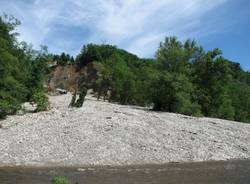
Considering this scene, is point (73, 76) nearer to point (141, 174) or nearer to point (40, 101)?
point (40, 101)

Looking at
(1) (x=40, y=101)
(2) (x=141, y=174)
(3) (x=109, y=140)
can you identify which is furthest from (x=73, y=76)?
(2) (x=141, y=174)

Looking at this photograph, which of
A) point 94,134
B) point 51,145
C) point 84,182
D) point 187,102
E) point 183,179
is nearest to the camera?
point 84,182

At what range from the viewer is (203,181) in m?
18.1

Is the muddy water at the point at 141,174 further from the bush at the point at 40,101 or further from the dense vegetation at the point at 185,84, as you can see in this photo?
the dense vegetation at the point at 185,84

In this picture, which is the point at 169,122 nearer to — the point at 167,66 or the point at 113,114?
the point at 113,114

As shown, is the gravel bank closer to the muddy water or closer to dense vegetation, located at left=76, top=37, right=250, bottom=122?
the muddy water

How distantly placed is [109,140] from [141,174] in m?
8.11

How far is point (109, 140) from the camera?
27.6 meters

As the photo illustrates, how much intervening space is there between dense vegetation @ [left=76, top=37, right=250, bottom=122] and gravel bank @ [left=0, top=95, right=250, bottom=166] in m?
12.2

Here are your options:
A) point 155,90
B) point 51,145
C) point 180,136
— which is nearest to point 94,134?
point 51,145

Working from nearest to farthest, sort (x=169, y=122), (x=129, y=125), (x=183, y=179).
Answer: (x=183, y=179)
(x=129, y=125)
(x=169, y=122)

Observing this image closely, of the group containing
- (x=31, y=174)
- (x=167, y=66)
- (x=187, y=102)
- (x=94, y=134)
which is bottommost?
(x=31, y=174)

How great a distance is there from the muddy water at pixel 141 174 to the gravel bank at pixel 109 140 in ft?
6.34

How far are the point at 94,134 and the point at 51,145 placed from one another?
3.96m
